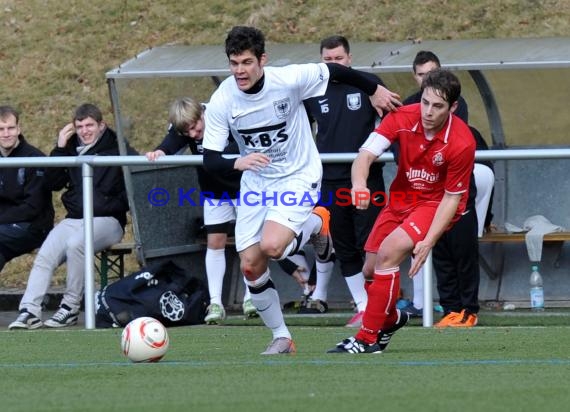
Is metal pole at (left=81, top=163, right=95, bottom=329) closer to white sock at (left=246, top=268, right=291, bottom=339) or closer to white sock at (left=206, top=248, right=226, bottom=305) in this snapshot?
white sock at (left=206, top=248, right=226, bottom=305)

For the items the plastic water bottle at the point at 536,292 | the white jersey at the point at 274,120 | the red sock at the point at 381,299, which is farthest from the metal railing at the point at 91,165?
the red sock at the point at 381,299

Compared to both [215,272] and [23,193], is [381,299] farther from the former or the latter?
[23,193]

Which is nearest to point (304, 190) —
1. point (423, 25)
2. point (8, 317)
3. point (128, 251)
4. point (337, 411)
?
point (337, 411)

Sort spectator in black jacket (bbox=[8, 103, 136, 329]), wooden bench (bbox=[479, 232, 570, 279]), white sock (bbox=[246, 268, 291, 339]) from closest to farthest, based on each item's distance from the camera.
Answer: white sock (bbox=[246, 268, 291, 339]) → spectator in black jacket (bbox=[8, 103, 136, 329]) → wooden bench (bbox=[479, 232, 570, 279])

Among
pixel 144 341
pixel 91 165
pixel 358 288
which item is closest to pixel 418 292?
pixel 358 288

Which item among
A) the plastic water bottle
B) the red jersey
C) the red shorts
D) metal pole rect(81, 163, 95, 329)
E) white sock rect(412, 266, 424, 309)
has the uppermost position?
the red jersey

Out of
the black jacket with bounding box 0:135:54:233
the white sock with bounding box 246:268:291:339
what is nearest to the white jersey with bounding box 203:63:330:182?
the white sock with bounding box 246:268:291:339

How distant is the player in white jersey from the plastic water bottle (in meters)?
3.67

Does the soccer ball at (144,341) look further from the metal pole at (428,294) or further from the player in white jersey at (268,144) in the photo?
the metal pole at (428,294)

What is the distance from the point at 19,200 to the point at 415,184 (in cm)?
483

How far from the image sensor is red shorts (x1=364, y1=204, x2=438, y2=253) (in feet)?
26.5

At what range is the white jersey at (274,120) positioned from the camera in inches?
329

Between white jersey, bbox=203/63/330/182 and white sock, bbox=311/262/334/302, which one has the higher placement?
white jersey, bbox=203/63/330/182

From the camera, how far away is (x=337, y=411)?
5516 millimetres
